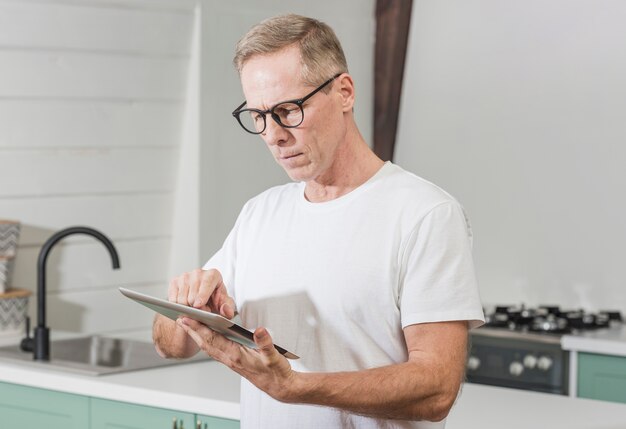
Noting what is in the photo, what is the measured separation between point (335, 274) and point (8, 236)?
2.06 metres

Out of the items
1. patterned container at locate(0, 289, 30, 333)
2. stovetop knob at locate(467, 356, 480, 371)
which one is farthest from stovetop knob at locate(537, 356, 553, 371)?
patterned container at locate(0, 289, 30, 333)

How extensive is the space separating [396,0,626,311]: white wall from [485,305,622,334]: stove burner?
19 cm

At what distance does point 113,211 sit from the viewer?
3848 mm

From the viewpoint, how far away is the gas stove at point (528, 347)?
357cm

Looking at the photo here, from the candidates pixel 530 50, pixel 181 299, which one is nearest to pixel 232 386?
pixel 181 299

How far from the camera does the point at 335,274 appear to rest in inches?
64.5

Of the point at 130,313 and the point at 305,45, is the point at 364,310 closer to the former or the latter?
the point at 305,45

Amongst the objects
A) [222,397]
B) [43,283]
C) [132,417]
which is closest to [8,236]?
[43,283]

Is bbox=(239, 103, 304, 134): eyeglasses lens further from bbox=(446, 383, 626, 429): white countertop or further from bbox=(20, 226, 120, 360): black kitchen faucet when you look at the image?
bbox=(20, 226, 120, 360): black kitchen faucet

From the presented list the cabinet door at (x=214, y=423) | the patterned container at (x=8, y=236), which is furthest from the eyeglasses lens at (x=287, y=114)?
the patterned container at (x=8, y=236)

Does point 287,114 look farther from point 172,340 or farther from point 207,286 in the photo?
point 172,340

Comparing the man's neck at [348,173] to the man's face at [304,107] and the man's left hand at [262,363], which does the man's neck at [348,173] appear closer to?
the man's face at [304,107]

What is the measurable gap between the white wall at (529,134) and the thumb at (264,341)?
9.23 feet

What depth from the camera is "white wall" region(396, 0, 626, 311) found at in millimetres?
3988
